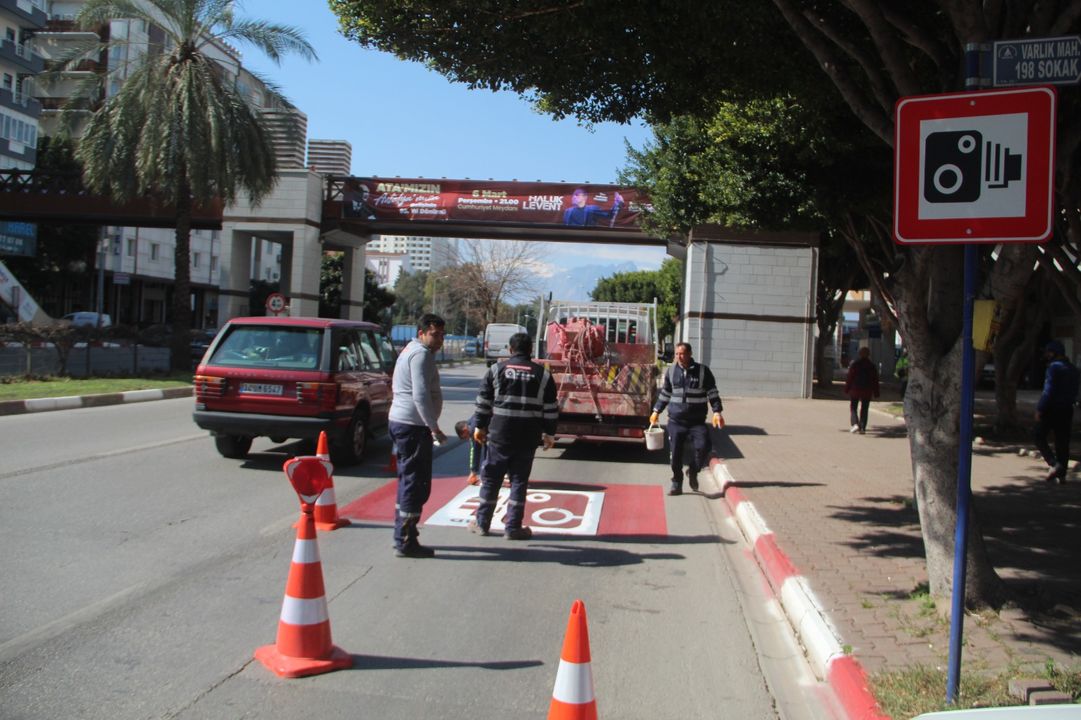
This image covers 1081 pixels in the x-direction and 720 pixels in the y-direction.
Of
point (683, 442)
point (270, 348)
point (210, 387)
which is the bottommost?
point (683, 442)

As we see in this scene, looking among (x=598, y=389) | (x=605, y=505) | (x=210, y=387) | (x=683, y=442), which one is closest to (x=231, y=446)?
(x=210, y=387)

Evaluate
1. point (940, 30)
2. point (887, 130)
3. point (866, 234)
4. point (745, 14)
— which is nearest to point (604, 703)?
point (887, 130)

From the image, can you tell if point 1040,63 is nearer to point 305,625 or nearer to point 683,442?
point 305,625

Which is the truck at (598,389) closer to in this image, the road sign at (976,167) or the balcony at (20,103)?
the road sign at (976,167)

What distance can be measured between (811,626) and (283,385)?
6935mm

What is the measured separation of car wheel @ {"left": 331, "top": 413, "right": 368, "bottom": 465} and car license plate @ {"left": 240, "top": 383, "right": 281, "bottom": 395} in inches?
37.9

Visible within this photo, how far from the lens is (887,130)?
599 cm

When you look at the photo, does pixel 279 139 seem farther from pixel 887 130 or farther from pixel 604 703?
pixel 604 703

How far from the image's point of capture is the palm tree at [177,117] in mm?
23359

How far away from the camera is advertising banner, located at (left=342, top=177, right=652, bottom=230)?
30.9m

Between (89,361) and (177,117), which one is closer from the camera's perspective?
(89,361)

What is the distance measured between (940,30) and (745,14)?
200 cm

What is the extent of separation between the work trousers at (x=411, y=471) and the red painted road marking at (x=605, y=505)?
1.40 meters

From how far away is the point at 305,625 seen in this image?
4.50 m
